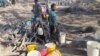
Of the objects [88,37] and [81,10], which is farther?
[81,10]

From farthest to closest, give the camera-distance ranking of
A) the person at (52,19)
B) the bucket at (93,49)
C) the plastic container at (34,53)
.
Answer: the person at (52,19) < the bucket at (93,49) < the plastic container at (34,53)

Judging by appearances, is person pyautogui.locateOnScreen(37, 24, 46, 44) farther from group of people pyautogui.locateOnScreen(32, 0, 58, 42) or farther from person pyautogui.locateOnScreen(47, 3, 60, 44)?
person pyautogui.locateOnScreen(47, 3, 60, 44)

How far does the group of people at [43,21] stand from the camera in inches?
476

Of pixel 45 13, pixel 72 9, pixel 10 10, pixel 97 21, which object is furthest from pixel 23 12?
pixel 45 13

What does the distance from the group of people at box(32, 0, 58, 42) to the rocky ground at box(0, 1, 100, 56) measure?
1.84 m

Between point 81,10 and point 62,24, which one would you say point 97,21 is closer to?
point 62,24

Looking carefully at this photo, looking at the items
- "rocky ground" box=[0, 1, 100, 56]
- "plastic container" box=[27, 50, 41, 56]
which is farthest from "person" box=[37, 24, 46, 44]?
"plastic container" box=[27, 50, 41, 56]

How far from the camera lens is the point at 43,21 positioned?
12.4 m

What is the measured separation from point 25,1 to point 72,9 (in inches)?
221

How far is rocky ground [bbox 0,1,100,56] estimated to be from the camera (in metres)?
16.0

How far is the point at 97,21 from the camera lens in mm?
17797

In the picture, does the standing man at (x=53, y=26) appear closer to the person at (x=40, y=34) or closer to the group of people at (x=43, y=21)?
the group of people at (x=43, y=21)

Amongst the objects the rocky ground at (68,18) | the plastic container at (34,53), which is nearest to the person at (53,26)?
the rocky ground at (68,18)

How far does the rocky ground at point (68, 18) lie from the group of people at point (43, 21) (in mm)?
1843
